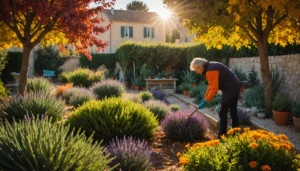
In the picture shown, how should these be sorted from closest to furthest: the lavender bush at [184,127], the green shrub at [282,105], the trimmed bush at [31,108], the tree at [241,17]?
the tree at [241,17]
the lavender bush at [184,127]
the trimmed bush at [31,108]
the green shrub at [282,105]

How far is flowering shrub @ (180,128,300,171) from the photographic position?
2.87 m

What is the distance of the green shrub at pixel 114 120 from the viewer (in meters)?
5.15

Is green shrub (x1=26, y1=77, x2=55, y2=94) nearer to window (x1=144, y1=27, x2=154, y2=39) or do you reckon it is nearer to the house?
the house

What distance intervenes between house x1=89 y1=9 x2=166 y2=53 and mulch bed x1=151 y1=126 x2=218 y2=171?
28.8 meters

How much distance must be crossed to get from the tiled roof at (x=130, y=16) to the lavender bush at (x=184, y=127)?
101 feet

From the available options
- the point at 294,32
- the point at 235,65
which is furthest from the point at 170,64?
the point at 294,32

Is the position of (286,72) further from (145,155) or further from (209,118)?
(145,155)

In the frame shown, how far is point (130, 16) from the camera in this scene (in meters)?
37.3

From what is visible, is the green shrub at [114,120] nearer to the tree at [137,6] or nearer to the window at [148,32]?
the window at [148,32]

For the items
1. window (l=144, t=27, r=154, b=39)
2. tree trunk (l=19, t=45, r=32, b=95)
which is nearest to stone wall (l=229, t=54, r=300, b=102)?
tree trunk (l=19, t=45, r=32, b=95)

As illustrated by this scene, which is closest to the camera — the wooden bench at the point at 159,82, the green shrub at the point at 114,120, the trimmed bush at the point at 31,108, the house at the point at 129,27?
the green shrub at the point at 114,120

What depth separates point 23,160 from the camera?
2.64 meters

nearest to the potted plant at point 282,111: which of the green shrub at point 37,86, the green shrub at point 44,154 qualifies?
the green shrub at point 44,154

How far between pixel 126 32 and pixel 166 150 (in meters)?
32.0
